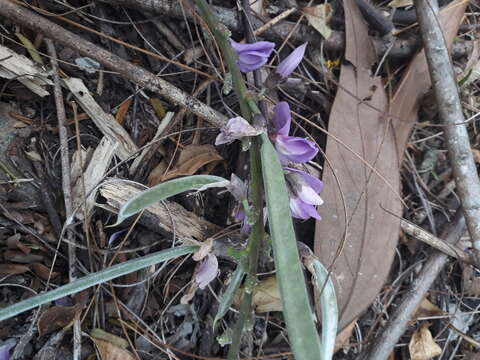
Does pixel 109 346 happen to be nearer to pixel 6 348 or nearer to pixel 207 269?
pixel 6 348

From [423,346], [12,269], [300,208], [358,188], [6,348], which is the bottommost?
[423,346]

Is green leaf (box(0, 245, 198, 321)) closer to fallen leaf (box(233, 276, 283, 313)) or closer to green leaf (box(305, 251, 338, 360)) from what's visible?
green leaf (box(305, 251, 338, 360))

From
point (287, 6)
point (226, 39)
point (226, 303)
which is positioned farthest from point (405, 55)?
point (226, 303)

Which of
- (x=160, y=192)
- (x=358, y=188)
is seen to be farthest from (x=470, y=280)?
(x=160, y=192)

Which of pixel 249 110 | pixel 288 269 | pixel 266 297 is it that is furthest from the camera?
pixel 266 297

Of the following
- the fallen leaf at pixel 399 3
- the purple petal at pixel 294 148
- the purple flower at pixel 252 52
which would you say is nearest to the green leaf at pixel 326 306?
the purple petal at pixel 294 148

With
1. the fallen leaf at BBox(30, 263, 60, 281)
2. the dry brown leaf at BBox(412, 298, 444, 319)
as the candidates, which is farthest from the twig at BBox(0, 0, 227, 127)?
the dry brown leaf at BBox(412, 298, 444, 319)

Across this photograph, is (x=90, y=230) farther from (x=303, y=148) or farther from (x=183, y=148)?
(x=303, y=148)
